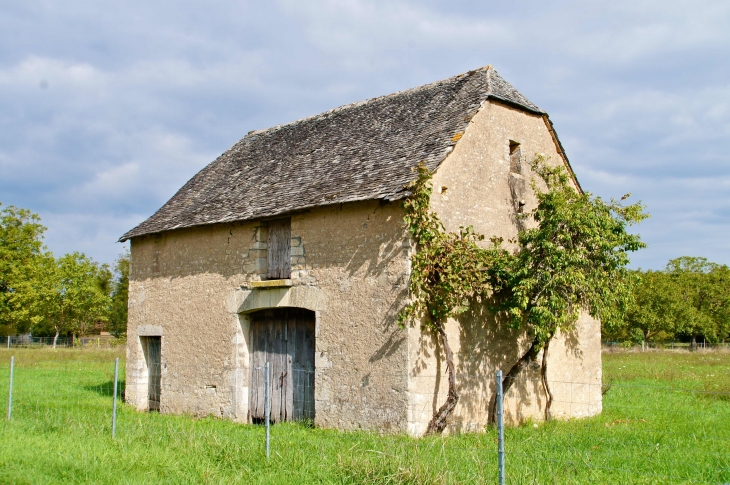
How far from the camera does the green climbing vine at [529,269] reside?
8906 mm

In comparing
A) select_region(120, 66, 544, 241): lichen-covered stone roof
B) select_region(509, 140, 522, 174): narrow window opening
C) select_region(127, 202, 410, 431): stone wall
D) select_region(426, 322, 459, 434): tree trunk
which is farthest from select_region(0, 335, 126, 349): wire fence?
select_region(426, 322, 459, 434): tree trunk

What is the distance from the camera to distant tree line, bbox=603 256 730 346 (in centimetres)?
3866

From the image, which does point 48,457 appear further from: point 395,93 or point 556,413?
point 395,93

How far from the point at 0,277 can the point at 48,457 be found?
123ft

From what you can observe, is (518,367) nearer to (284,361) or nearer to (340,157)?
(284,361)

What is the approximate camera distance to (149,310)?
1334 centimetres

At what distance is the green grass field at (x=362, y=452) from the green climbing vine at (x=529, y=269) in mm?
1621

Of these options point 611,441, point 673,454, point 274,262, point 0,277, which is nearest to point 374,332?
point 274,262

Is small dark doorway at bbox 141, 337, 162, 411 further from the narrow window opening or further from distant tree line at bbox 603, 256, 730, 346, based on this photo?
distant tree line at bbox 603, 256, 730, 346

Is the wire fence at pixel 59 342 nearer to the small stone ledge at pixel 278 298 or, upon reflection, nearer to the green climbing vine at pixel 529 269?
the small stone ledge at pixel 278 298

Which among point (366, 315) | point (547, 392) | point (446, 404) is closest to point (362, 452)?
point (446, 404)

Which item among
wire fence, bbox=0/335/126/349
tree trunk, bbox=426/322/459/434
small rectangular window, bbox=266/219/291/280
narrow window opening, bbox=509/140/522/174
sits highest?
narrow window opening, bbox=509/140/522/174

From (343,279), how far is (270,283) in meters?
1.52

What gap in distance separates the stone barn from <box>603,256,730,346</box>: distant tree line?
26.5 metres
